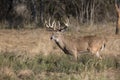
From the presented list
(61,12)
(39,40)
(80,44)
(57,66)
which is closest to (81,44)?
(80,44)

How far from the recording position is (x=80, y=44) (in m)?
13.0

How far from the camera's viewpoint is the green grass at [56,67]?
398 inches

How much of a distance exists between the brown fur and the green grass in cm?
41

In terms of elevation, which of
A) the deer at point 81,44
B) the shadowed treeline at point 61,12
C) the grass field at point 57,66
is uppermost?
the shadowed treeline at point 61,12

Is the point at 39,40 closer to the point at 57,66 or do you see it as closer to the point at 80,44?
the point at 80,44

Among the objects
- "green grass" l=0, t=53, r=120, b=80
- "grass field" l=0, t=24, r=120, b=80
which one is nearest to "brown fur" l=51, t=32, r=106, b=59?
"grass field" l=0, t=24, r=120, b=80

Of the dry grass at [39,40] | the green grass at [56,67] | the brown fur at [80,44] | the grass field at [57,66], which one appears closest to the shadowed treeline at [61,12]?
the dry grass at [39,40]

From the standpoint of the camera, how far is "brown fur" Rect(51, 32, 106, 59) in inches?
505

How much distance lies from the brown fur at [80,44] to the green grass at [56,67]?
412mm

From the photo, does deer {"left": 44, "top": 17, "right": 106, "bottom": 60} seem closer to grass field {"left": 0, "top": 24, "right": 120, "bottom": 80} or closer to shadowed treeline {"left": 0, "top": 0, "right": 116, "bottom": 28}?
grass field {"left": 0, "top": 24, "right": 120, "bottom": 80}

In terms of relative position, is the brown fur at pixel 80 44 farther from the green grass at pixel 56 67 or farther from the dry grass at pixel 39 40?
the dry grass at pixel 39 40

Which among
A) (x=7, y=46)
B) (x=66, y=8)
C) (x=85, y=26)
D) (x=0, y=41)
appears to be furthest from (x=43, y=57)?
(x=66, y=8)

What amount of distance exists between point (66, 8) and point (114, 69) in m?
15.1

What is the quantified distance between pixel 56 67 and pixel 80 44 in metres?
2.07
